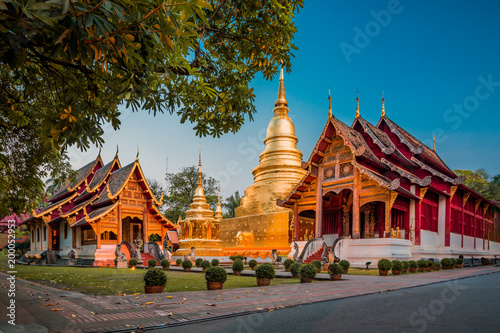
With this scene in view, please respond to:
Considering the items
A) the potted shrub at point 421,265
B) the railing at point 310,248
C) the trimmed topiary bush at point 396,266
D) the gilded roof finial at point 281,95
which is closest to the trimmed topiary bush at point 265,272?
the trimmed topiary bush at point 396,266

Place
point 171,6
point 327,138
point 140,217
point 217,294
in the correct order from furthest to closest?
point 140,217
point 327,138
point 217,294
point 171,6

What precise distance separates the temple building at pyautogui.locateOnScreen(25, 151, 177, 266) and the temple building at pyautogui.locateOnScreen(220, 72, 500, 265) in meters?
7.32

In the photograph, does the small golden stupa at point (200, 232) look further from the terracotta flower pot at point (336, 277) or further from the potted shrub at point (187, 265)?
the terracotta flower pot at point (336, 277)

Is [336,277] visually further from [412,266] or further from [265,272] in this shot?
[412,266]

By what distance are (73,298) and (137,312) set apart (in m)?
2.44

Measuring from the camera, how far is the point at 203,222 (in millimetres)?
31047

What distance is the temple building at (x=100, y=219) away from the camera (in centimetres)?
2441

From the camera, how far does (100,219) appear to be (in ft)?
78.7

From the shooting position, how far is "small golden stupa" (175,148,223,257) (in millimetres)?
29688

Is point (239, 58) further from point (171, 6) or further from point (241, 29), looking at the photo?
point (171, 6)

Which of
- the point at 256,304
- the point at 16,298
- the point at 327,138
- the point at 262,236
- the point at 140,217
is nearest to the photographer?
the point at 256,304

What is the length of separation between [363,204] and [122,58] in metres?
17.6

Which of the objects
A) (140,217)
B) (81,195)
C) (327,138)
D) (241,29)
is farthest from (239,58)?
(81,195)

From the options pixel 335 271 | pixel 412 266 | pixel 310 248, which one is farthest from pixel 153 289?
pixel 310 248
